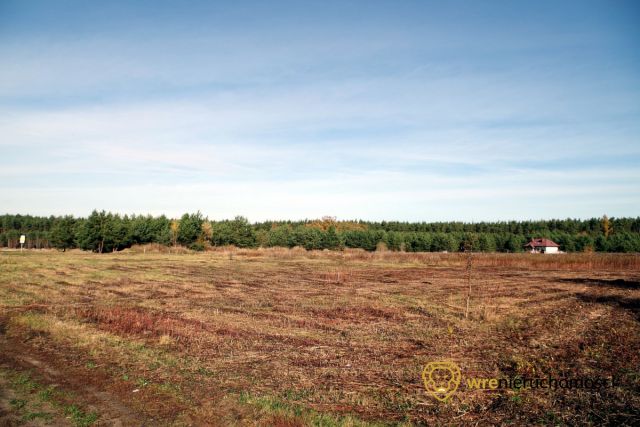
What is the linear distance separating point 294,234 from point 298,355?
89.5 m

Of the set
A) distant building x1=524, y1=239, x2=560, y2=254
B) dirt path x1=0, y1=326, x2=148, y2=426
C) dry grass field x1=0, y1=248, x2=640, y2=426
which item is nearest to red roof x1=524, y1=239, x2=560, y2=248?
distant building x1=524, y1=239, x2=560, y2=254

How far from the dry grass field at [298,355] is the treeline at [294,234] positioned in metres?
34.7

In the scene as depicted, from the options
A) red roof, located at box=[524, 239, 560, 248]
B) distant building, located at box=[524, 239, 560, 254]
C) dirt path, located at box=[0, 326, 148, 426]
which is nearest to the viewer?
dirt path, located at box=[0, 326, 148, 426]

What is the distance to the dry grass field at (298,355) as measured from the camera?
27.5 feet

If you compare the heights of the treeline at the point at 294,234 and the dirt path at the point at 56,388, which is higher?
the treeline at the point at 294,234

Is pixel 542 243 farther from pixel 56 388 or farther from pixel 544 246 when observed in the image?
pixel 56 388

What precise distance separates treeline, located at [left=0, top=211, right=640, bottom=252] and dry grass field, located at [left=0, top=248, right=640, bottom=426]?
34.7 metres

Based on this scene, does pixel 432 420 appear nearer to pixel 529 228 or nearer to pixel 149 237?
pixel 149 237

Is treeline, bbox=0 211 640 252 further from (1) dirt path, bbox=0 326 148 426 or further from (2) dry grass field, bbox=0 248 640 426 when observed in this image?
(1) dirt path, bbox=0 326 148 426

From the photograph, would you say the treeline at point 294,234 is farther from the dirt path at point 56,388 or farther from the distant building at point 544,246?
the dirt path at point 56,388

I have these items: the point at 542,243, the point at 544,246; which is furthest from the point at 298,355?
the point at 542,243

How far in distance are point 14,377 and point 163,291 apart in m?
16.3

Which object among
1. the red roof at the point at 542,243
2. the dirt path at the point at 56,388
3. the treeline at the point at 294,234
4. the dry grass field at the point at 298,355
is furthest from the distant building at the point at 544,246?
the dirt path at the point at 56,388

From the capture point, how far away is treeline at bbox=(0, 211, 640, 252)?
75.2 metres
